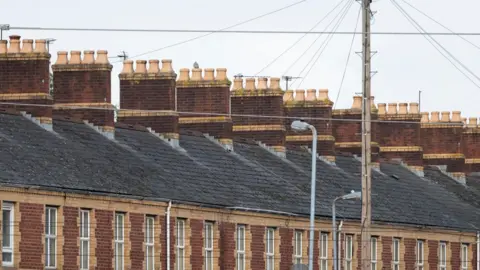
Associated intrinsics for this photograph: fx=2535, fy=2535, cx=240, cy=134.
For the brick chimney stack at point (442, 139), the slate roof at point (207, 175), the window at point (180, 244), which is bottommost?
the window at point (180, 244)

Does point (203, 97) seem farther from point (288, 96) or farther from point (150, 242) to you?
point (150, 242)

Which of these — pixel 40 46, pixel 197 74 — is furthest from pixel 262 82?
pixel 40 46

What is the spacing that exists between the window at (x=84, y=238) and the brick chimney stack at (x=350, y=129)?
29797 millimetres

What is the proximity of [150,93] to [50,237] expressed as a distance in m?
16.4

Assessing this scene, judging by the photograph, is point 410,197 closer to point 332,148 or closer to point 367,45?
point 332,148

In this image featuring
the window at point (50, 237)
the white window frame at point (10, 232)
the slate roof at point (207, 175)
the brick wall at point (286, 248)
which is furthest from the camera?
the brick wall at point (286, 248)

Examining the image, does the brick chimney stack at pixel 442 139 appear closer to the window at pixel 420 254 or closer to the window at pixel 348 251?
the window at pixel 420 254

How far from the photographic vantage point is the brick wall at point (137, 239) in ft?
259

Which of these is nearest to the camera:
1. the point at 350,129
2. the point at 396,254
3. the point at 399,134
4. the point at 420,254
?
the point at 396,254

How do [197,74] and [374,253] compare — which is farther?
[374,253]

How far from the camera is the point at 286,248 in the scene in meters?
89.1

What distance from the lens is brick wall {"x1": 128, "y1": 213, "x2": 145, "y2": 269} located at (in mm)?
78875

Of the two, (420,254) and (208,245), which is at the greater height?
(208,245)

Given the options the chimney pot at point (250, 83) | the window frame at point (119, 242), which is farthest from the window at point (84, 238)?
the chimney pot at point (250, 83)
